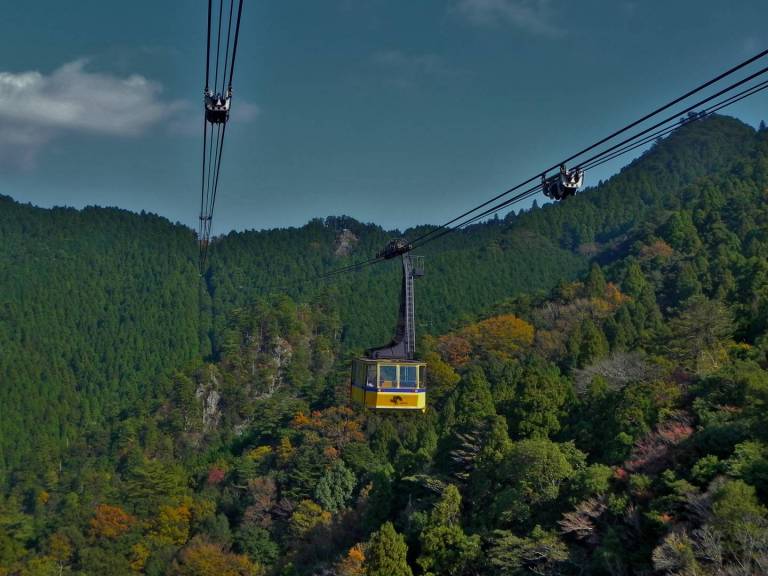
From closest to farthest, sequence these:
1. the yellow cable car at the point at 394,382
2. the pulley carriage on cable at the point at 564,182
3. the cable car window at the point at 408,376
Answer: the pulley carriage on cable at the point at 564,182 → the yellow cable car at the point at 394,382 → the cable car window at the point at 408,376

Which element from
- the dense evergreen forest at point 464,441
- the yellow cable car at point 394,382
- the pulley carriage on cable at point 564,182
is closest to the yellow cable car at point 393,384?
the yellow cable car at point 394,382

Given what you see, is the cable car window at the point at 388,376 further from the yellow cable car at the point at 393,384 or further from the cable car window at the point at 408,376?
the cable car window at the point at 408,376

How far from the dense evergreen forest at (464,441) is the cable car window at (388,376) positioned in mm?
8189

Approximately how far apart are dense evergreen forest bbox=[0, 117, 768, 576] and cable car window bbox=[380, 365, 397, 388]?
8189 mm

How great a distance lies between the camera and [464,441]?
145 ft

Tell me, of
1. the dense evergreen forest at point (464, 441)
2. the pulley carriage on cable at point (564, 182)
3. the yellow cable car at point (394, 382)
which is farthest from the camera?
the dense evergreen forest at point (464, 441)

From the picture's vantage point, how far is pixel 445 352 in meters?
89.6

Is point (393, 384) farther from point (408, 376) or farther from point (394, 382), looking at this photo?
point (408, 376)

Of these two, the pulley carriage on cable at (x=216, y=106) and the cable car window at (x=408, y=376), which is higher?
the pulley carriage on cable at (x=216, y=106)

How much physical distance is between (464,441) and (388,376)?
1627 cm

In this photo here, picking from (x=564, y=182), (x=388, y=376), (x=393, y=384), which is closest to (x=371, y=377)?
(x=388, y=376)

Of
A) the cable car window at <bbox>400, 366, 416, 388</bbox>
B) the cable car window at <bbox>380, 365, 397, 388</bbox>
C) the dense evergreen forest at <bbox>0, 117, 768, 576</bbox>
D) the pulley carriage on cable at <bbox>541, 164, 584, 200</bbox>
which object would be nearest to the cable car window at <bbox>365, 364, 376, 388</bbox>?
the cable car window at <bbox>380, 365, 397, 388</bbox>

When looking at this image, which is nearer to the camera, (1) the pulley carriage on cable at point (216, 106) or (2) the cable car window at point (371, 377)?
(1) the pulley carriage on cable at point (216, 106)

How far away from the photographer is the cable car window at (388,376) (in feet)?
95.2
